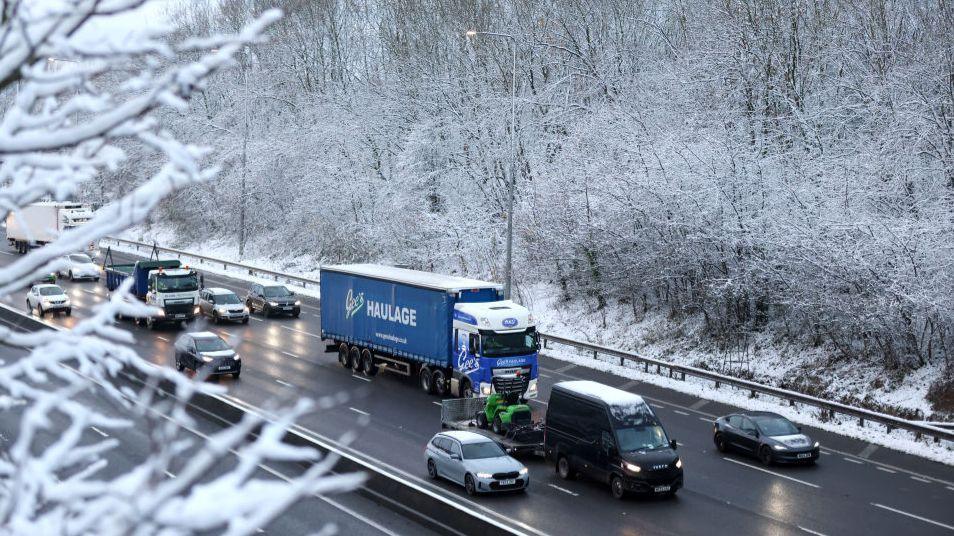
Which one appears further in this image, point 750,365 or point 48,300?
point 48,300

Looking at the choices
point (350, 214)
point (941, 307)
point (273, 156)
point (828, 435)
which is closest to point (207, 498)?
point (828, 435)

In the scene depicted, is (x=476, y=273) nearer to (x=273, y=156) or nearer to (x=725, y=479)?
(x=273, y=156)

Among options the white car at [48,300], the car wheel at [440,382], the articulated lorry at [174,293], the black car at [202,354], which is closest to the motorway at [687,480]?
the car wheel at [440,382]

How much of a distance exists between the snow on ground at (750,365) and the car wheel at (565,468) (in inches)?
382

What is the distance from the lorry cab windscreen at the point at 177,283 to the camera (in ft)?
142

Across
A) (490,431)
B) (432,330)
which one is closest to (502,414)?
(490,431)

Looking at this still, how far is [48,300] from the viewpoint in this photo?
150 ft

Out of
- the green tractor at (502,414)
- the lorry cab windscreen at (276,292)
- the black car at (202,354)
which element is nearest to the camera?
the green tractor at (502,414)

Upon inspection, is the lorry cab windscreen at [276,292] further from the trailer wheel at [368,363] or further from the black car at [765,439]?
the black car at [765,439]

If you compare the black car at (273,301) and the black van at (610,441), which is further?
the black car at (273,301)

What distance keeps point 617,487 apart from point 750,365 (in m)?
16.4

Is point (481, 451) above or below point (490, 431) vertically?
above

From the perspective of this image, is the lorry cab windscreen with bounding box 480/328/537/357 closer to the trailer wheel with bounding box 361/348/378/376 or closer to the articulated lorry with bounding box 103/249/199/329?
the trailer wheel with bounding box 361/348/378/376

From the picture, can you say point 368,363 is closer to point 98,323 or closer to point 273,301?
point 273,301
